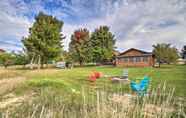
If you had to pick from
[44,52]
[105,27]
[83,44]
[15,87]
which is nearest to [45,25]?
[44,52]

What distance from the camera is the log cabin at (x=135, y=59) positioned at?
30997 mm

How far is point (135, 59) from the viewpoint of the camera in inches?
1272

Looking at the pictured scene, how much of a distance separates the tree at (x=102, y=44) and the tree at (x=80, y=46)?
4.72 ft

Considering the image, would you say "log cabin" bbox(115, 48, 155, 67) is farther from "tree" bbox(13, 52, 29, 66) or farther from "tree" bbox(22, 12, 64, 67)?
"tree" bbox(13, 52, 29, 66)

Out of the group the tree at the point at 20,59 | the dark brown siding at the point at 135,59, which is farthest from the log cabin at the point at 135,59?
the tree at the point at 20,59

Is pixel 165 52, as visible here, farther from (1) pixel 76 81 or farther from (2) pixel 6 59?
(2) pixel 6 59

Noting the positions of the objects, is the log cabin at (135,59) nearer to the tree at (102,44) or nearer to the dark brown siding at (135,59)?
the dark brown siding at (135,59)

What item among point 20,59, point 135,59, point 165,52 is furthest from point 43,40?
point 165,52

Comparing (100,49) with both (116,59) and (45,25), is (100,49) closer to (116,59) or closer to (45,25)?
(116,59)

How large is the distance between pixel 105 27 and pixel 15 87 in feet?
110

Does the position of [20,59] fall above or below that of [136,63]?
above

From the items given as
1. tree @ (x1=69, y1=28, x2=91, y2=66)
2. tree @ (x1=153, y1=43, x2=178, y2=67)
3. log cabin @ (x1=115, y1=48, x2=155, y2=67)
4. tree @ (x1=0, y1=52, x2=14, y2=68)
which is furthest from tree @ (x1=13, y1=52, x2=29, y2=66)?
tree @ (x1=153, y1=43, x2=178, y2=67)

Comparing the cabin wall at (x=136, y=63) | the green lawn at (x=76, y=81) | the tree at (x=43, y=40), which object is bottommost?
the green lawn at (x=76, y=81)

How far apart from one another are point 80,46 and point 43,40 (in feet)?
41.2
